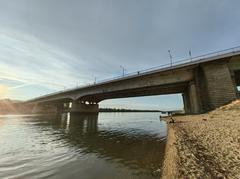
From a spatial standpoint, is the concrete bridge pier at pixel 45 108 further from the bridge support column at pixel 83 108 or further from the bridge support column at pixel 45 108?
the bridge support column at pixel 83 108

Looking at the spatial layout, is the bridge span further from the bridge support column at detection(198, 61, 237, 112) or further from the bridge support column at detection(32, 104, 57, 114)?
the bridge support column at detection(32, 104, 57, 114)

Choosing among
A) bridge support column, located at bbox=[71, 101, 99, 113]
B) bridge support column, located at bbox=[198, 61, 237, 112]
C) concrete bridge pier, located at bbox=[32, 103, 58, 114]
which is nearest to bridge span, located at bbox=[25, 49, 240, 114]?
bridge support column, located at bbox=[198, 61, 237, 112]

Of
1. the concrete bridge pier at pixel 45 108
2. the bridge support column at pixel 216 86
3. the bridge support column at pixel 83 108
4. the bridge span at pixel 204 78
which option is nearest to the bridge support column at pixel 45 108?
the concrete bridge pier at pixel 45 108

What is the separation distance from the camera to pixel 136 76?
4159cm

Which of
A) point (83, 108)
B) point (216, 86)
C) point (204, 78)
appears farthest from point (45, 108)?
point (216, 86)

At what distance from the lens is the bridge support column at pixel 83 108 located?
69.1 meters

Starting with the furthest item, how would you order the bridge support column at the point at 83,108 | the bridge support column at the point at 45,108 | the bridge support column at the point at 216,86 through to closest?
the bridge support column at the point at 45,108
the bridge support column at the point at 83,108
the bridge support column at the point at 216,86

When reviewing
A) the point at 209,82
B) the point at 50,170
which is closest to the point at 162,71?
the point at 209,82

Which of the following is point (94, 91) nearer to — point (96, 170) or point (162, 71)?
point (162, 71)

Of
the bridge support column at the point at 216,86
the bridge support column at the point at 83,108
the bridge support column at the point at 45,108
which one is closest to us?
the bridge support column at the point at 216,86

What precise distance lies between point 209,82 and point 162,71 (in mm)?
10776

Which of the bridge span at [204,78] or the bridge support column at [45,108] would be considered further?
the bridge support column at [45,108]

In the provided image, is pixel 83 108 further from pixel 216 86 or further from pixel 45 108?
pixel 216 86

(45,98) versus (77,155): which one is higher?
(45,98)
